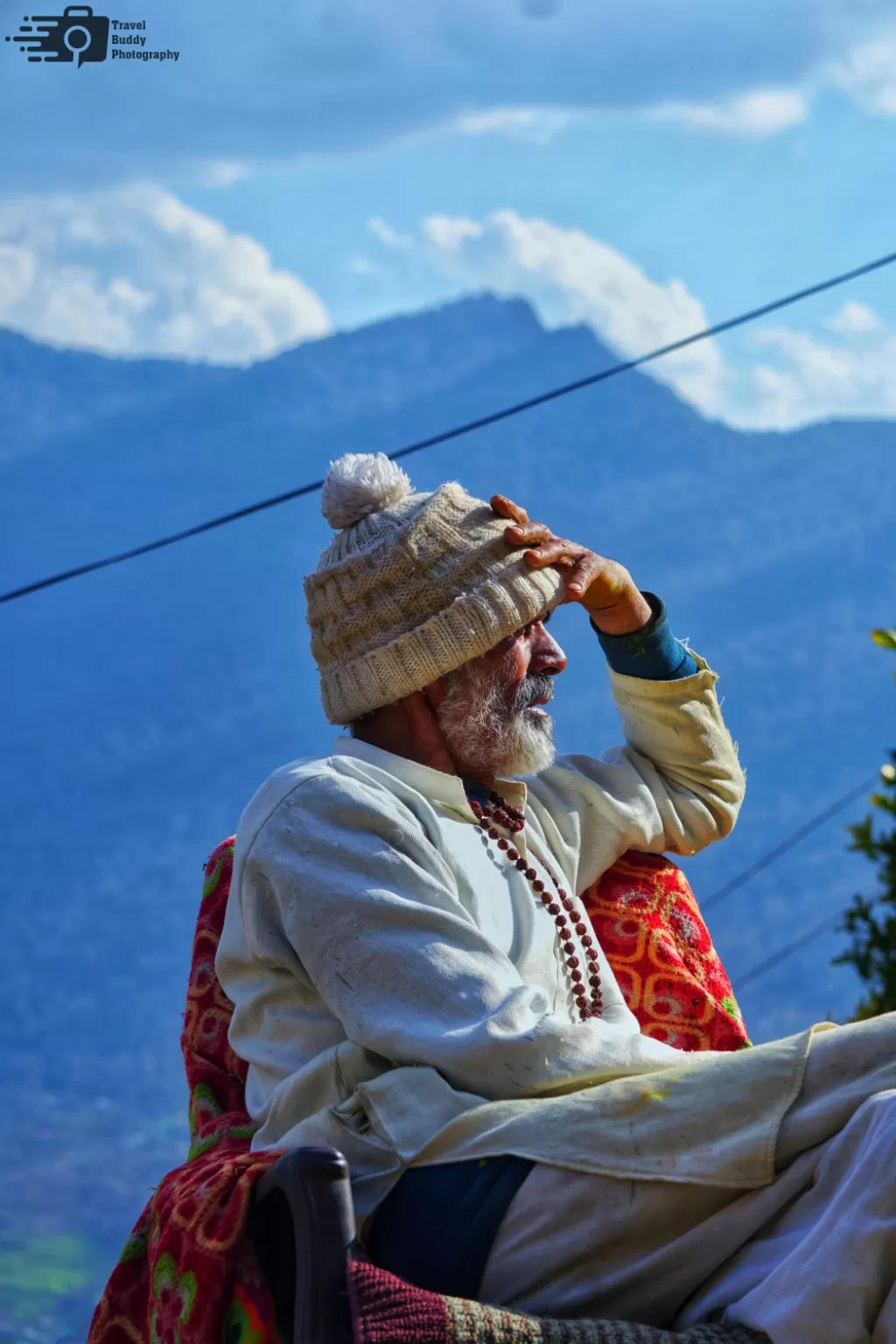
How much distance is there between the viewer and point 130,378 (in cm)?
1377

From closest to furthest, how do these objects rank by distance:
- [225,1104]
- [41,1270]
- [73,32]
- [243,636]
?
1. [225,1104]
2. [73,32]
3. [41,1270]
4. [243,636]

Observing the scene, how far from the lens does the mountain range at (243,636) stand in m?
10.4

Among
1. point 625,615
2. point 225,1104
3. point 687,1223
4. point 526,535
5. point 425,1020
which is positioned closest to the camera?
point 687,1223

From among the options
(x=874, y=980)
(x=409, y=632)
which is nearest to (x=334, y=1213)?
(x=409, y=632)

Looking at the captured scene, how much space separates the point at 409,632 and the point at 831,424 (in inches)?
577

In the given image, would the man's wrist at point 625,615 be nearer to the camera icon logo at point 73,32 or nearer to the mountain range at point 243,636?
the camera icon logo at point 73,32

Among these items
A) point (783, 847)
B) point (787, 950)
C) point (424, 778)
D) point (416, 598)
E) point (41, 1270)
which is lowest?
point (41, 1270)

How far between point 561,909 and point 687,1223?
0.72 metres

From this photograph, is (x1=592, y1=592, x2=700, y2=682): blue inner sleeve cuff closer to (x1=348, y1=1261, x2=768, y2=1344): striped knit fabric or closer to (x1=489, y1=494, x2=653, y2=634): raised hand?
(x1=489, y1=494, x2=653, y2=634): raised hand

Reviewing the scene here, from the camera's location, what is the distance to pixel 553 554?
2.86 metres

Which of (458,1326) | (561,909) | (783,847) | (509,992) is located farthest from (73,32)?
(783,847)

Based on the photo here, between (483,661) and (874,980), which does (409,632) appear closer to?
(483,661)

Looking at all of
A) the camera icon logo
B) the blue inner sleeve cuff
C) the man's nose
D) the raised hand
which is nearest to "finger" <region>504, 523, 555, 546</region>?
the raised hand

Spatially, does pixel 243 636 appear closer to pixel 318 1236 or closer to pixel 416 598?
pixel 416 598
